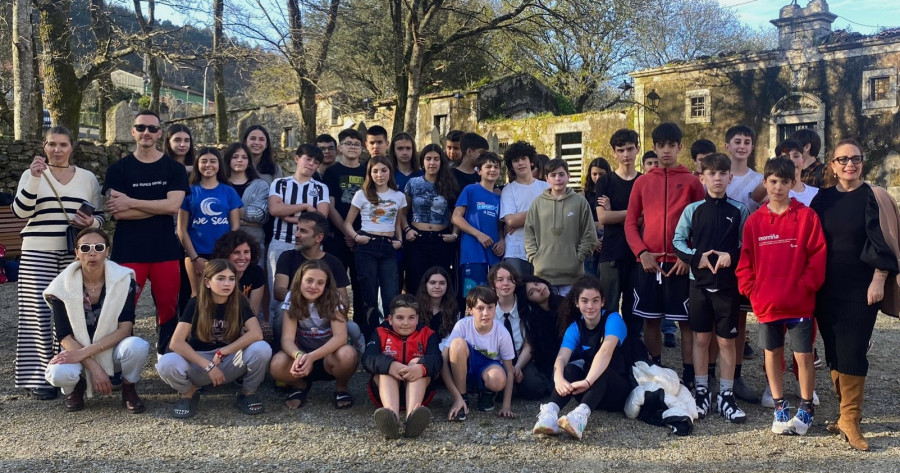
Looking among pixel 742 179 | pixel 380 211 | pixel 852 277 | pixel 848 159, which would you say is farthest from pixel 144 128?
pixel 852 277

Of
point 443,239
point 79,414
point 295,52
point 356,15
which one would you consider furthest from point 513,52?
point 79,414

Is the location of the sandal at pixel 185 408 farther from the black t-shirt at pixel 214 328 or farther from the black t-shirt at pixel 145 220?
the black t-shirt at pixel 145 220

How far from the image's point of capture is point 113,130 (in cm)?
1398

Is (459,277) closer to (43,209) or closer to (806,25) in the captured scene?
(43,209)

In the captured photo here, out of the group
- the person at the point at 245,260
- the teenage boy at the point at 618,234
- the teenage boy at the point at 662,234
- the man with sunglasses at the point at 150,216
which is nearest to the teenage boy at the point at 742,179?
the teenage boy at the point at 662,234

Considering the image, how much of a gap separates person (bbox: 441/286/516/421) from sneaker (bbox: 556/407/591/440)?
1.72 feet

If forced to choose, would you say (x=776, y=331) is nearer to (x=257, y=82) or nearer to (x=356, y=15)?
(x=356, y=15)

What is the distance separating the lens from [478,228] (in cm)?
561

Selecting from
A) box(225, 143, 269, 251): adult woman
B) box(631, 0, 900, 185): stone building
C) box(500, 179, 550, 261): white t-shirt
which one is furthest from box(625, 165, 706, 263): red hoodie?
box(631, 0, 900, 185): stone building

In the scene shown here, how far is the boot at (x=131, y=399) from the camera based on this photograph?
4457mm

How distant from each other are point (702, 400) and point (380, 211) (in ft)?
8.86

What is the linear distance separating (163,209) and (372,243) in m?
1.53

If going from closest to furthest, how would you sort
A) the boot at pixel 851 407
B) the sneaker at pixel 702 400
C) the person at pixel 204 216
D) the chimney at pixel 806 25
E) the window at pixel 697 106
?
the boot at pixel 851 407
the sneaker at pixel 702 400
the person at pixel 204 216
the chimney at pixel 806 25
the window at pixel 697 106

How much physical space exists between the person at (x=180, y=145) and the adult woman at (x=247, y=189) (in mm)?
303
